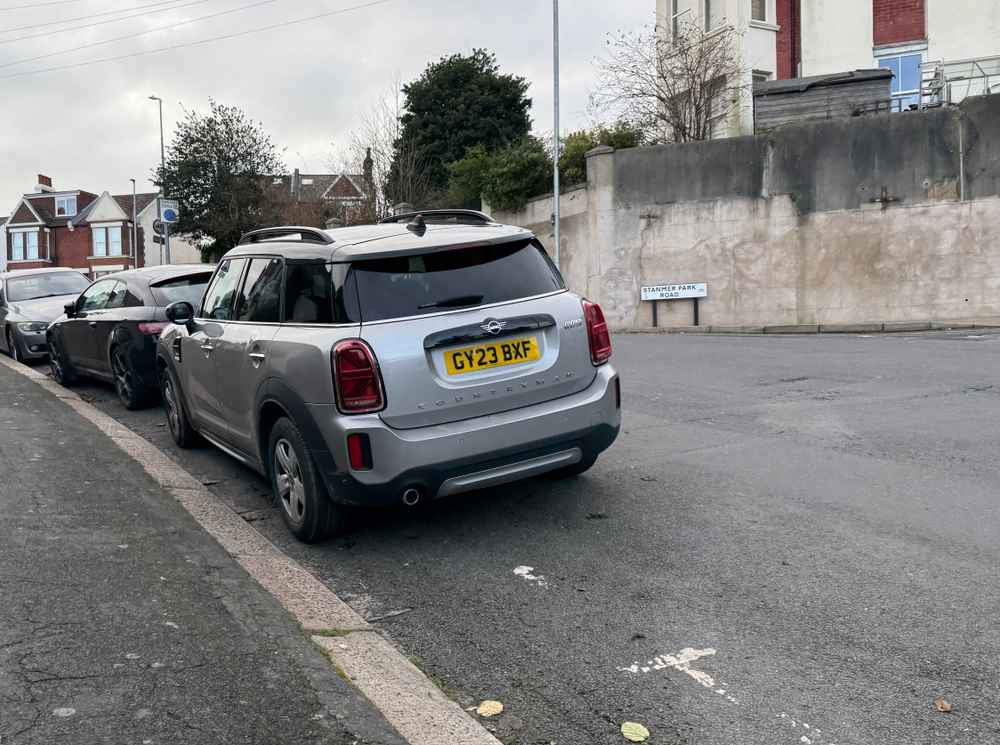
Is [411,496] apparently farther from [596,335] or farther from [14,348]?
[14,348]

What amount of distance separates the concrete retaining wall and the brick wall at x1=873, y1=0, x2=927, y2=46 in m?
8.53

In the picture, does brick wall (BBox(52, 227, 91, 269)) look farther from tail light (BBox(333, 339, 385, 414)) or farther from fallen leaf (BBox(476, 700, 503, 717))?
fallen leaf (BBox(476, 700, 503, 717))

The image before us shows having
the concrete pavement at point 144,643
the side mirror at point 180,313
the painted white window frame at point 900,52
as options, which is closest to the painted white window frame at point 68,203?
the painted white window frame at point 900,52

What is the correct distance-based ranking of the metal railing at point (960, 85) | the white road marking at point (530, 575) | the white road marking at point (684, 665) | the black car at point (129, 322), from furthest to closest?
the metal railing at point (960, 85), the black car at point (129, 322), the white road marking at point (530, 575), the white road marking at point (684, 665)

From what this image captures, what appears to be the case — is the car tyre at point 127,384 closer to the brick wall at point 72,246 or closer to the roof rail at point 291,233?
the roof rail at point 291,233

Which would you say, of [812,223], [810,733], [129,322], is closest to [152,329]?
[129,322]

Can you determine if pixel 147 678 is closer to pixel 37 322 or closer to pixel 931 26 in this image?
pixel 37 322

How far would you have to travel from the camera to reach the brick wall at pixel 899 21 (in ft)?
90.1

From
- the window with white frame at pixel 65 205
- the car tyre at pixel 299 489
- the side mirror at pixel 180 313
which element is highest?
the window with white frame at pixel 65 205

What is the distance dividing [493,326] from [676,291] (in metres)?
19.1

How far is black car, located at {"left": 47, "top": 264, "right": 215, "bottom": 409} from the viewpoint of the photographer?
32.1ft

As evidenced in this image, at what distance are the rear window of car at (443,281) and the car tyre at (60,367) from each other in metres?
8.08

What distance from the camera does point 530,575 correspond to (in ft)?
15.1

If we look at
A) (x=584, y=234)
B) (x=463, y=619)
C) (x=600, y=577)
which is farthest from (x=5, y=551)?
(x=584, y=234)
